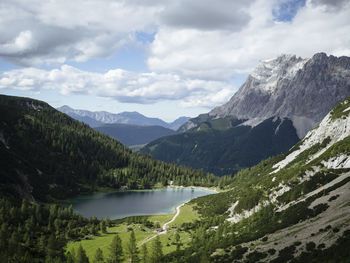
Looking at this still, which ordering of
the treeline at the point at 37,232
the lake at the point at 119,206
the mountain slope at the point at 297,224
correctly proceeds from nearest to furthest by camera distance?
1. the mountain slope at the point at 297,224
2. the treeline at the point at 37,232
3. the lake at the point at 119,206

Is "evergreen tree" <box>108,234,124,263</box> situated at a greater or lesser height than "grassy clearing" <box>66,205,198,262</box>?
greater

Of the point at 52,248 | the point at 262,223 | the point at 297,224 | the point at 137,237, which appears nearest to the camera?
the point at 297,224

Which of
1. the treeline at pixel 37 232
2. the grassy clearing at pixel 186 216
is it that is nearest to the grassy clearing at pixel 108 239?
the treeline at pixel 37 232

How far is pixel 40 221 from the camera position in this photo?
358 ft

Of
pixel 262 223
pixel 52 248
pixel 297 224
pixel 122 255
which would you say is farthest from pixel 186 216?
pixel 297 224

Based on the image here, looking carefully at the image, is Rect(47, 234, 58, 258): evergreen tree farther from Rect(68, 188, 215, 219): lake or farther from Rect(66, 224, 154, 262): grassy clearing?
Rect(68, 188, 215, 219): lake

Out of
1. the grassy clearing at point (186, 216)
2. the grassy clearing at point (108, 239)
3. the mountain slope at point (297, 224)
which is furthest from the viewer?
the grassy clearing at point (186, 216)

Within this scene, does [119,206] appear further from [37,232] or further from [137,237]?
[37,232]

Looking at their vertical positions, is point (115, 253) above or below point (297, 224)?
below

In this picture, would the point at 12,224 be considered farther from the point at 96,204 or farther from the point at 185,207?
the point at 185,207

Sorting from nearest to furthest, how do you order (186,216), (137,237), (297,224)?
(297,224) < (137,237) < (186,216)

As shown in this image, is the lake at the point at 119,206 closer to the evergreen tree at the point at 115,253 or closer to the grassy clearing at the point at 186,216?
the grassy clearing at the point at 186,216

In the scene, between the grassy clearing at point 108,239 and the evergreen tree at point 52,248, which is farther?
the grassy clearing at point 108,239

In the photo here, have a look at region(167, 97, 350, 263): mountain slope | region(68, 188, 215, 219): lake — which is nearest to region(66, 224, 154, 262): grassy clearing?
region(167, 97, 350, 263): mountain slope
